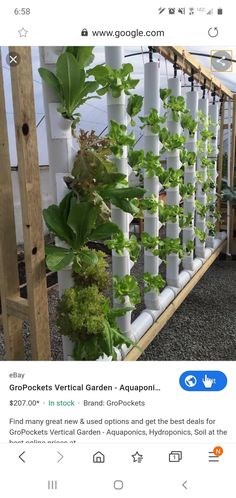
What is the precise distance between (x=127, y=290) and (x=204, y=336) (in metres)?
0.60

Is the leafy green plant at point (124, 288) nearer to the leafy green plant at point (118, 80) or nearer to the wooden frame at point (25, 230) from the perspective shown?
the wooden frame at point (25, 230)

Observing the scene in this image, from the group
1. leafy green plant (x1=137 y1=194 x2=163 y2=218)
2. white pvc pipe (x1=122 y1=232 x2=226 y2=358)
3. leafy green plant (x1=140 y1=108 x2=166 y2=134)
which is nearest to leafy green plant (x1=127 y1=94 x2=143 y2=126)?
leafy green plant (x1=140 y1=108 x2=166 y2=134)

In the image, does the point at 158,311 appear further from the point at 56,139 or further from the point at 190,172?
the point at 56,139

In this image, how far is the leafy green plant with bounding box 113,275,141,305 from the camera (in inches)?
38.4

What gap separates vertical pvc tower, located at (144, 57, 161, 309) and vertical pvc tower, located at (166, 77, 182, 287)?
0.62 ft

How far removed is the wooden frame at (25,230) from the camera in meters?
0.56

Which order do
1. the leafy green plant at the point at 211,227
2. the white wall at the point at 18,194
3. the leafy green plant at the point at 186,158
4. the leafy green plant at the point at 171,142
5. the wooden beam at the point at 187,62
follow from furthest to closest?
the white wall at the point at 18,194 → the leafy green plant at the point at 211,227 → the leafy green plant at the point at 186,158 → the leafy green plant at the point at 171,142 → the wooden beam at the point at 187,62

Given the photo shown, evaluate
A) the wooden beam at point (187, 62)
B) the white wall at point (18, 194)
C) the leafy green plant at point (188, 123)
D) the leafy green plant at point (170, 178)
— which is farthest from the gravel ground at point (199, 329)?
the white wall at point (18, 194)

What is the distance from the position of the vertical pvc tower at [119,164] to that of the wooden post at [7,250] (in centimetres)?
31

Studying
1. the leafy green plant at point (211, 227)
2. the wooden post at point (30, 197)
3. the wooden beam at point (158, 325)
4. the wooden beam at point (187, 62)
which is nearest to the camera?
the wooden post at point (30, 197)
